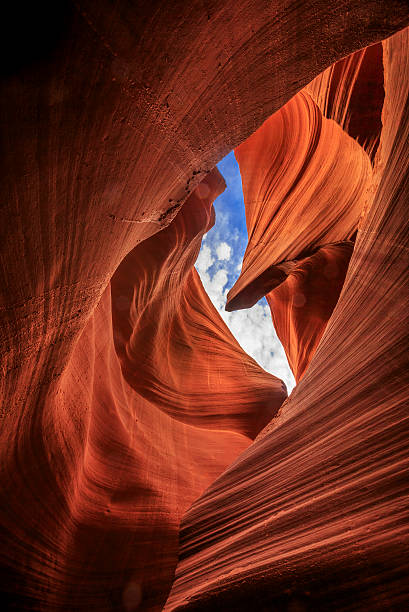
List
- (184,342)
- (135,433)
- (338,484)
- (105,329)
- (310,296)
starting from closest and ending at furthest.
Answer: (338,484) < (105,329) < (135,433) < (310,296) < (184,342)

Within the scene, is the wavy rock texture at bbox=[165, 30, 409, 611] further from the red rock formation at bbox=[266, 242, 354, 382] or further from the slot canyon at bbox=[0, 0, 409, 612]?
the red rock formation at bbox=[266, 242, 354, 382]

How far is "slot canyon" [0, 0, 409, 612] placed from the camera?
84 cm

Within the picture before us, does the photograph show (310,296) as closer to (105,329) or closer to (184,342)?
(184,342)

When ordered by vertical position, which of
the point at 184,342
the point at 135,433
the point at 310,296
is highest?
the point at 310,296

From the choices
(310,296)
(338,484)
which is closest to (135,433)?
(338,484)

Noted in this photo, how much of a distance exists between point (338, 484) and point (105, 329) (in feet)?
8.67

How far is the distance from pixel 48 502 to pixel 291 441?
1731mm

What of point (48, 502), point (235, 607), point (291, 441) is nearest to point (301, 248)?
point (291, 441)

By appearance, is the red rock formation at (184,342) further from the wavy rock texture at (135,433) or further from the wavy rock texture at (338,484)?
the wavy rock texture at (338,484)

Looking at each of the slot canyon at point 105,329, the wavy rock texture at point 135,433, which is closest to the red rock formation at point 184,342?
the wavy rock texture at point 135,433

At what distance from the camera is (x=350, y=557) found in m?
0.80

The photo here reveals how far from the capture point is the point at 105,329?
128 inches

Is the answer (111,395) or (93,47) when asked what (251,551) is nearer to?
(93,47)

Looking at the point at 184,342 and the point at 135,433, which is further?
the point at 184,342
